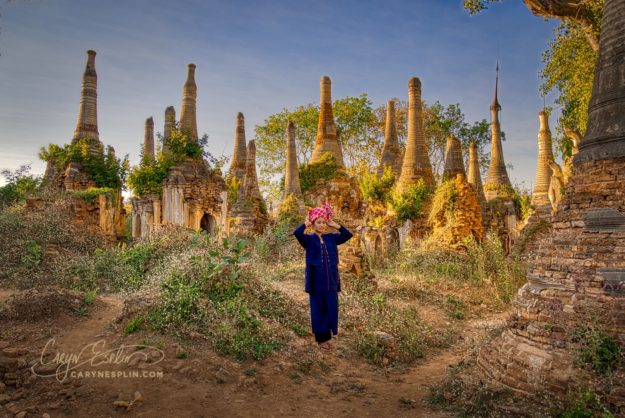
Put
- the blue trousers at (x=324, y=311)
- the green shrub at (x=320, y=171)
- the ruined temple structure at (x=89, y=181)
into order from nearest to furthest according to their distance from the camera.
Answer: the blue trousers at (x=324, y=311) < the ruined temple structure at (x=89, y=181) < the green shrub at (x=320, y=171)

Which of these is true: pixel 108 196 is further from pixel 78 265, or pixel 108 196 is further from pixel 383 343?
pixel 383 343

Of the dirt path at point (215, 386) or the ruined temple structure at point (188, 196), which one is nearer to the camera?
the dirt path at point (215, 386)

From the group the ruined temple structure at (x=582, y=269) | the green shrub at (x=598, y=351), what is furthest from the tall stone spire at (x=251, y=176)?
the green shrub at (x=598, y=351)

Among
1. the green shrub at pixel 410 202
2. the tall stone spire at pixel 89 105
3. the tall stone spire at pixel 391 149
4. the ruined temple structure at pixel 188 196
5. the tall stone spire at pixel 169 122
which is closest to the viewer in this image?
the ruined temple structure at pixel 188 196

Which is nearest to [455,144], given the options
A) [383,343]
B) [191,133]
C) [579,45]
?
[579,45]

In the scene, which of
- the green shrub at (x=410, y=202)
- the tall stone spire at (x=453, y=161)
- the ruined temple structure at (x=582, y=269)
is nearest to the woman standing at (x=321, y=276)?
the ruined temple structure at (x=582, y=269)

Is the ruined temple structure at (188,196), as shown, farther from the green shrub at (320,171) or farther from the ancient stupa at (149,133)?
the ancient stupa at (149,133)

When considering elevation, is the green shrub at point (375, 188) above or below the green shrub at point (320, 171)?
below

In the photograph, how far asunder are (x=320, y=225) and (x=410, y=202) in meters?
12.2

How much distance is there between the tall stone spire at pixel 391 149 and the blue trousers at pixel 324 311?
1762 cm

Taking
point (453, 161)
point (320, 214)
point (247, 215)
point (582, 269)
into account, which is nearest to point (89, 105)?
point (247, 215)

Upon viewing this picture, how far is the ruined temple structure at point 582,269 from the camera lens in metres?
4.13

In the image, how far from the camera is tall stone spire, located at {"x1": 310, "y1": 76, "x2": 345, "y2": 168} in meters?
20.9

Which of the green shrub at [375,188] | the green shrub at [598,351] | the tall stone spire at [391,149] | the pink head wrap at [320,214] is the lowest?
the green shrub at [598,351]
